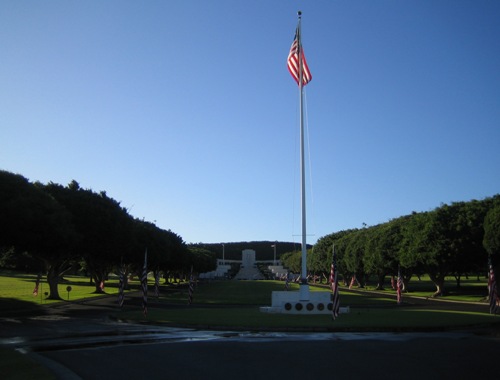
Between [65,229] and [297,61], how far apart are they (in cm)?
2088

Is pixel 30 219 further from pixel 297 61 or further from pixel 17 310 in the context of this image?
pixel 297 61

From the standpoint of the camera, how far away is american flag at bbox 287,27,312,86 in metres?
30.8

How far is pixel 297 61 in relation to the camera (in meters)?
30.9

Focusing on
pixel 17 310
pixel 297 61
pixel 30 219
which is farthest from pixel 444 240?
pixel 17 310

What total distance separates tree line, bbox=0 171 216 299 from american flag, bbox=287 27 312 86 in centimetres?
1867

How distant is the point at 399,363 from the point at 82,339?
11.6 m

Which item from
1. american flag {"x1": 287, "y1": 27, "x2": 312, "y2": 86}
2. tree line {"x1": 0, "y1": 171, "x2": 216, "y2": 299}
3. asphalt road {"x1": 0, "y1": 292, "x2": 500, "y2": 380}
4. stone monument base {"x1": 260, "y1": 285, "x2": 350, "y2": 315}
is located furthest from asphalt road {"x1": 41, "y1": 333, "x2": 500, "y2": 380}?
tree line {"x1": 0, "y1": 171, "x2": 216, "y2": 299}

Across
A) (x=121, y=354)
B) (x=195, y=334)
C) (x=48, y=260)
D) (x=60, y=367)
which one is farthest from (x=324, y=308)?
(x=48, y=260)

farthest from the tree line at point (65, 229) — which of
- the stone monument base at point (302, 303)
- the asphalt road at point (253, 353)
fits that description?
the asphalt road at point (253, 353)

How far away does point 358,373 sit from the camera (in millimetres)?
11445

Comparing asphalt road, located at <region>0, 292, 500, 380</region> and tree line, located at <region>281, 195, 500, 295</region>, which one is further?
tree line, located at <region>281, 195, 500, 295</region>

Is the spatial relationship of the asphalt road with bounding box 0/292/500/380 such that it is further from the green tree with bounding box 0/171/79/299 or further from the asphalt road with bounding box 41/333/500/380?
the green tree with bounding box 0/171/79/299

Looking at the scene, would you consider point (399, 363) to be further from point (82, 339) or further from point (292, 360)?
point (82, 339)

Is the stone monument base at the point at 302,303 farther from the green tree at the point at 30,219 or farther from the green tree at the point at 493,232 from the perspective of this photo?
the green tree at the point at 493,232
